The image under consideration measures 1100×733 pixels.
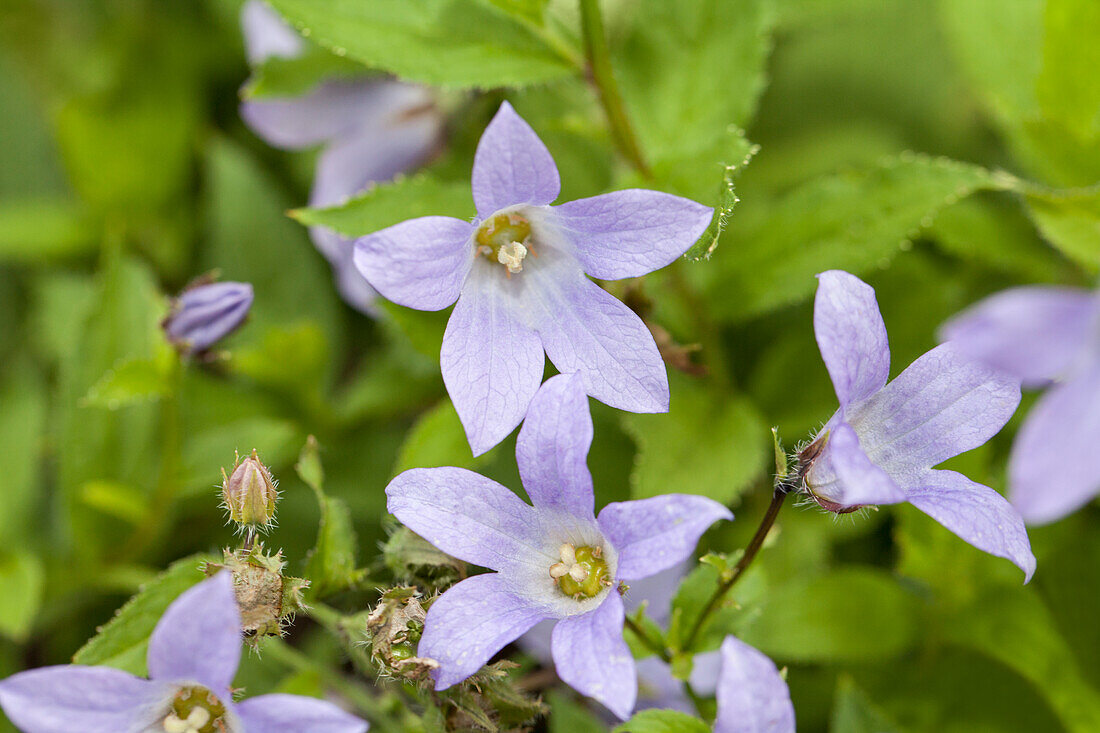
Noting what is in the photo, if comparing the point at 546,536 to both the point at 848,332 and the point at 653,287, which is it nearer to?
the point at 848,332

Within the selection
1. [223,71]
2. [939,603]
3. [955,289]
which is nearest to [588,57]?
[955,289]

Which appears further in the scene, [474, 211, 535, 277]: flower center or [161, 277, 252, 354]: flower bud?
[161, 277, 252, 354]: flower bud

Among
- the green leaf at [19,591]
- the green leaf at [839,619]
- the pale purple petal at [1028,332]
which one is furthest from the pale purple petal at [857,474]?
the green leaf at [19,591]

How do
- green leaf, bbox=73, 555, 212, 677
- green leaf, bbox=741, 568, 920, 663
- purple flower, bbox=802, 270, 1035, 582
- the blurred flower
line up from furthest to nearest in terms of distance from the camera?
1. the blurred flower
2. green leaf, bbox=741, 568, 920, 663
3. green leaf, bbox=73, 555, 212, 677
4. purple flower, bbox=802, 270, 1035, 582

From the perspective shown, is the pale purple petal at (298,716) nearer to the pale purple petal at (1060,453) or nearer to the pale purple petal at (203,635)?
the pale purple petal at (203,635)

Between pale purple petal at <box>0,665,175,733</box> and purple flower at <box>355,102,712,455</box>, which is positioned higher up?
purple flower at <box>355,102,712,455</box>

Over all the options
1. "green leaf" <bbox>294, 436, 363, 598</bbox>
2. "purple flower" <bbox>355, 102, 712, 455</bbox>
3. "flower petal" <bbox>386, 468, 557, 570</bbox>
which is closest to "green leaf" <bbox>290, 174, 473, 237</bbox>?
"purple flower" <bbox>355, 102, 712, 455</bbox>

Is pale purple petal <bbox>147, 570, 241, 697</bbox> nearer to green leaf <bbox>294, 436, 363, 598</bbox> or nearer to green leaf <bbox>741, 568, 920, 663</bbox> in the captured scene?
green leaf <bbox>294, 436, 363, 598</bbox>

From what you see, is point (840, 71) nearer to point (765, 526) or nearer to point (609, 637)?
point (765, 526)

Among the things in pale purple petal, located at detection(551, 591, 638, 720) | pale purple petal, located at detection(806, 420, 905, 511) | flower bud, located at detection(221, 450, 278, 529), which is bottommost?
pale purple petal, located at detection(551, 591, 638, 720)
